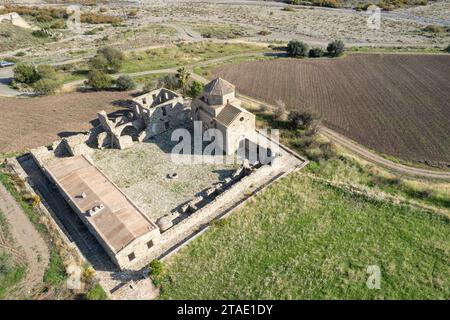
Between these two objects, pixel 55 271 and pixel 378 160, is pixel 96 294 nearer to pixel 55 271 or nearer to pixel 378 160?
pixel 55 271

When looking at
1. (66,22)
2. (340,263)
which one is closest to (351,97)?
(340,263)

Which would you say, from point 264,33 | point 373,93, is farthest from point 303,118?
point 264,33

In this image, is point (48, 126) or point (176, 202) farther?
Answer: point (48, 126)

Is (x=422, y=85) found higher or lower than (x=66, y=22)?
lower

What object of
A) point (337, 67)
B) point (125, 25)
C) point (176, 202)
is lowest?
point (176, 202)

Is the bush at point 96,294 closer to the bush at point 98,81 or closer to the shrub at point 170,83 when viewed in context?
the shrub at point 170,83
